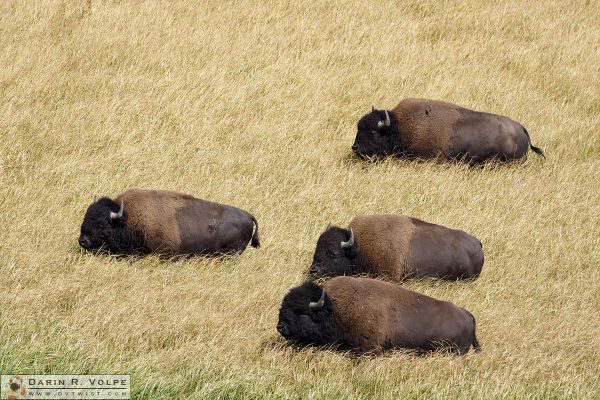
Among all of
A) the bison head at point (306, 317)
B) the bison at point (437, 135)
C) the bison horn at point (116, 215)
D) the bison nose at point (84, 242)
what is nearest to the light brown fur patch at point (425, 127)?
the bison at point (437, 135)

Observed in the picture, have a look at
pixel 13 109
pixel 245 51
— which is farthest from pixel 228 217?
pixel 245 51

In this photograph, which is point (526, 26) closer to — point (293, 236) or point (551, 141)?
point (551, 141)

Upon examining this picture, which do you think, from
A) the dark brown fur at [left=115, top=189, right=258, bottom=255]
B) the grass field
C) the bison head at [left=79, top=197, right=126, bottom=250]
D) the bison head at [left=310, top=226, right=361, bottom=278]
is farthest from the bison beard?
the bison head at [left=79, top=197, right=126, bottom=250]

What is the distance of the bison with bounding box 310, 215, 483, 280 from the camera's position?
8.70 metres

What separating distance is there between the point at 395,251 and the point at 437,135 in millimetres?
3839

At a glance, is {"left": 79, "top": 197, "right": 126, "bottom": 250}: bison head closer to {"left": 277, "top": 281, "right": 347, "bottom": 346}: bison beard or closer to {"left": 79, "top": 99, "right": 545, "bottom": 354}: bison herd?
{"left": 79, "top": 99, "right": 545, "bottom": 354}: bison herd

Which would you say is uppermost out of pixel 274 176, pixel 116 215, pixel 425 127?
pixel 116 215

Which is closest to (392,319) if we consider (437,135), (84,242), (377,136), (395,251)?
(395,251)

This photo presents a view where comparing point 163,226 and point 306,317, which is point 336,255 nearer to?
point 306,317

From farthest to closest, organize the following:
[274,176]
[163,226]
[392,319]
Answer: [274,176], [163,226], [392,319]

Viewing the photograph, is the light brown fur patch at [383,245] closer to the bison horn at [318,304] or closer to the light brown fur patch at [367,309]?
the light brown fur patch at [367,309]

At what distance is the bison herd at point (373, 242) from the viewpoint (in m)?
7.55

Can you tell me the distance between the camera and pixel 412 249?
8.96 m

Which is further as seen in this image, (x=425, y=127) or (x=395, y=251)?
(x=425, y=127)
